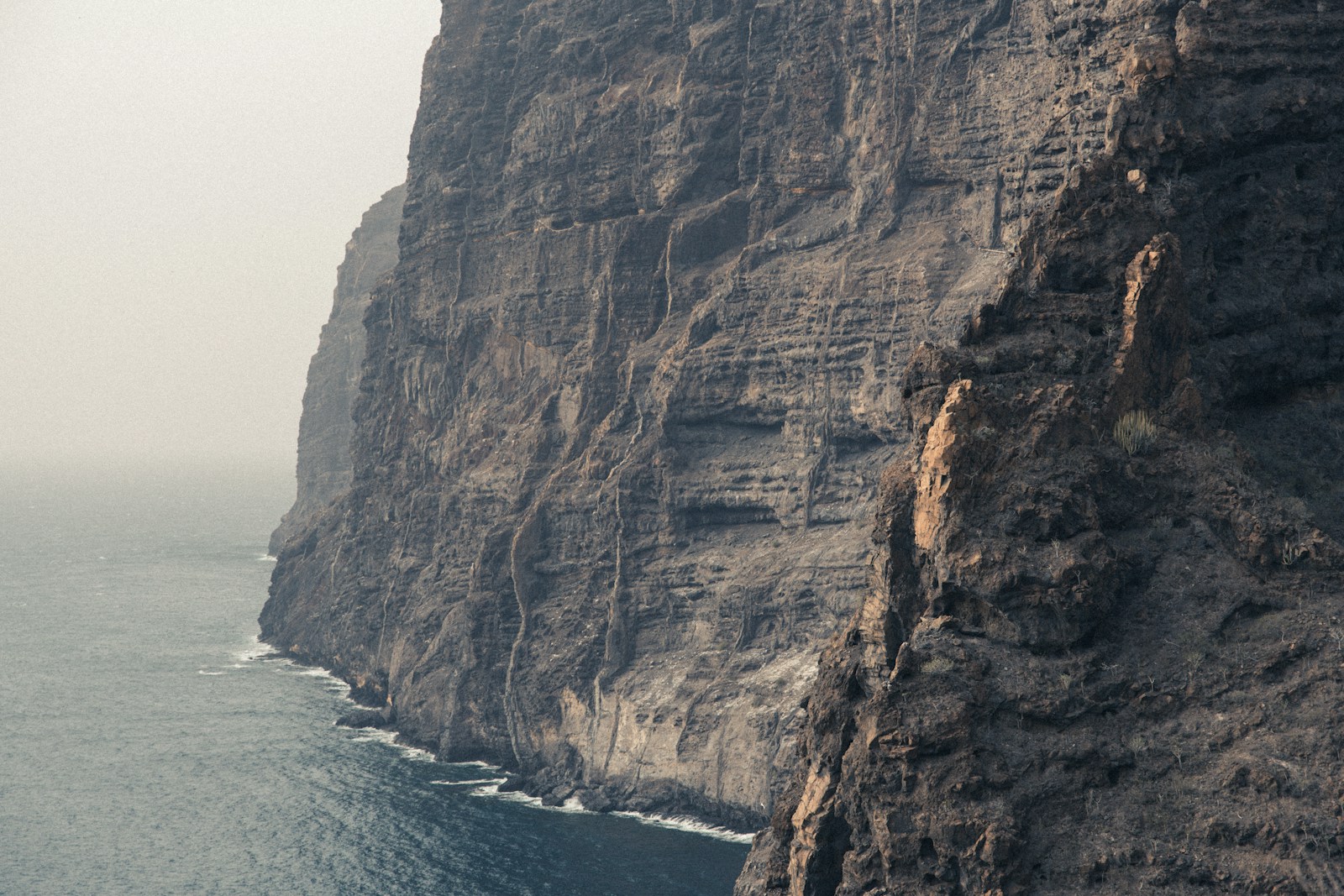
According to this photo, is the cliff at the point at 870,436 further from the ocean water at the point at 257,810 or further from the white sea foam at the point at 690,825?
the ocean water at the point at 257,810

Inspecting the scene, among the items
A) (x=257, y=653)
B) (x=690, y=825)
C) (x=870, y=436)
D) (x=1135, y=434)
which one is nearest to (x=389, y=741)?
(x=690, y=825)

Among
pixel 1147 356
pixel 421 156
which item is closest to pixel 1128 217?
pixel 1147 356

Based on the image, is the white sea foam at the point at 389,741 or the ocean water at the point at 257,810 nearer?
the ocean water at the point at 257,810

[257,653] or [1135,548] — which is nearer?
[1135,548]

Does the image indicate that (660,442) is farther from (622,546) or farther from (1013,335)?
(1013,335)

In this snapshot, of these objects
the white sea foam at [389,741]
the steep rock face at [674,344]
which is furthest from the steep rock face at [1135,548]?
the white sea foam at [389,741]

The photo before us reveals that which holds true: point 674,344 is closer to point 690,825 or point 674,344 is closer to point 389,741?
point 690,825
